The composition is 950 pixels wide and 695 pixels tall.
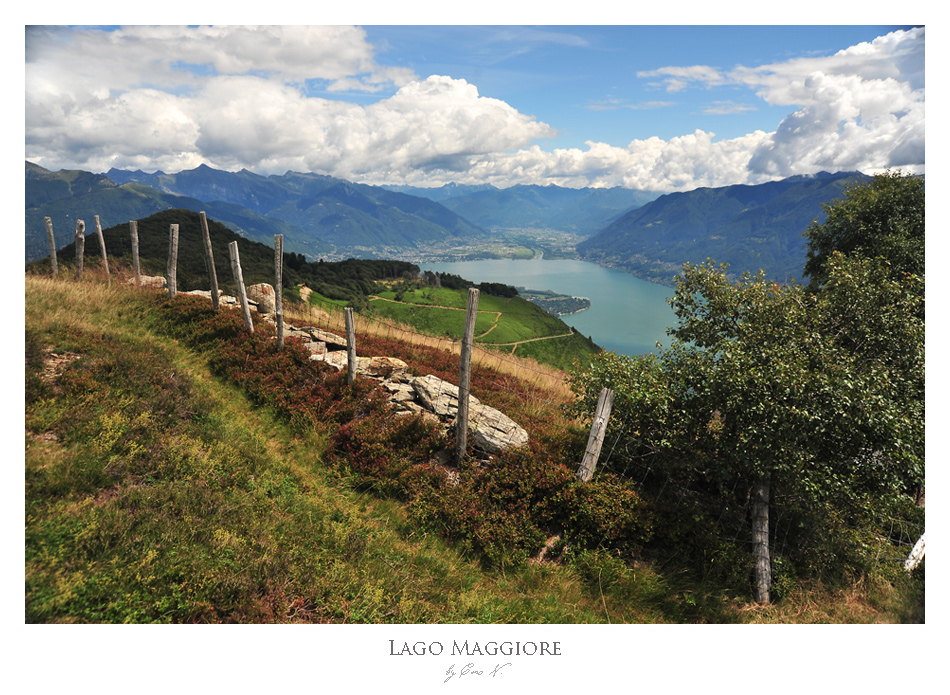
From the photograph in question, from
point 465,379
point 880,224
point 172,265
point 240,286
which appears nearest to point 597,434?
point 465,379

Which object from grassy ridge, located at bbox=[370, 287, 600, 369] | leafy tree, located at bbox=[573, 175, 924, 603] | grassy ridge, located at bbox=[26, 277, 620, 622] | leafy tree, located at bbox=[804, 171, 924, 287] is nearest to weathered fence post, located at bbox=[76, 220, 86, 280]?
grassy ridge, located at bbox=[26, 277, 620, 622]

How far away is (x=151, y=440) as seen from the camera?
732 centimetres

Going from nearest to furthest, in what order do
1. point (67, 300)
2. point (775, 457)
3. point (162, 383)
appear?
1. point (775, 457)
2. point (162, 383)
3. point (67, 300)

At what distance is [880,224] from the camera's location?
736 inches

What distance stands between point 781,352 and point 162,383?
1166cm

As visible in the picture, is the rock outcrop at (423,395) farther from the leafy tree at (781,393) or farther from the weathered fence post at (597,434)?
the leafy tree at (781,393)

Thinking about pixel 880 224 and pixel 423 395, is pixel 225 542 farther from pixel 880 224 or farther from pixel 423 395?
pixel 880 224

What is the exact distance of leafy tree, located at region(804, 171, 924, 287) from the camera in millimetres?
16609

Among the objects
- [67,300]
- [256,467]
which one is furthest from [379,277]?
[256,467]

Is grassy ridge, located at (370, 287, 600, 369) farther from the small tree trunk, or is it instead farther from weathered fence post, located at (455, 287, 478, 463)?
the small tree trunk

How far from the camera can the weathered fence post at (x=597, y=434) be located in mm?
7828

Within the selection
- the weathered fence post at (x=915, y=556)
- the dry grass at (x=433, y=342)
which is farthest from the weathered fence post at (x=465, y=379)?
the weathered fence post at (x=915, y=556)

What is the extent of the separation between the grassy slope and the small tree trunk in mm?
292
